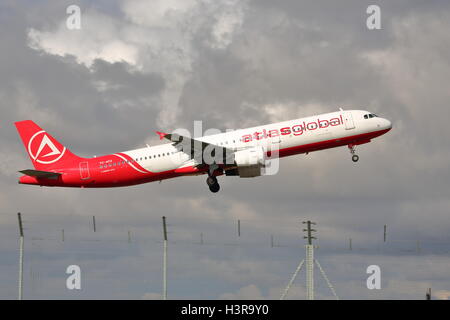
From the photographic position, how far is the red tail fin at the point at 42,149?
69062mm

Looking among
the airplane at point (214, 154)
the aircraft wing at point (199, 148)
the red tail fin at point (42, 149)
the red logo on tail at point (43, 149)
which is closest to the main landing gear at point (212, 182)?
the airplane at point (214, 154)

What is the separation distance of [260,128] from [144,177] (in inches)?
456

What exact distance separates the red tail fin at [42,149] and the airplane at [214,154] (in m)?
0.12

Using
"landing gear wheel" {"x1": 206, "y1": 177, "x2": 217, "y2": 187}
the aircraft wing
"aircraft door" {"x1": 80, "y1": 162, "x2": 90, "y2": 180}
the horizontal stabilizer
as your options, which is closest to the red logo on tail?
the horizontal stabilizer

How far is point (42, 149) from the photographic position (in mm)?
70750

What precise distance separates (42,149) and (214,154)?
18833 millimetres

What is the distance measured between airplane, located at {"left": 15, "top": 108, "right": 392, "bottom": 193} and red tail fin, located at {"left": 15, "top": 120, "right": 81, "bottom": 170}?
0.41ft

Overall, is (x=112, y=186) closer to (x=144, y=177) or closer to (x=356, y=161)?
(x=144, y=177)

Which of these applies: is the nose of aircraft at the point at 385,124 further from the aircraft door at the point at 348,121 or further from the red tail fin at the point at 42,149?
the red tail fin at the point at 42,149

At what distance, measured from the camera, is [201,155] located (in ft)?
205

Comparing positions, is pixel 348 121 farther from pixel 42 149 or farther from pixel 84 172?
pixel 42 149
